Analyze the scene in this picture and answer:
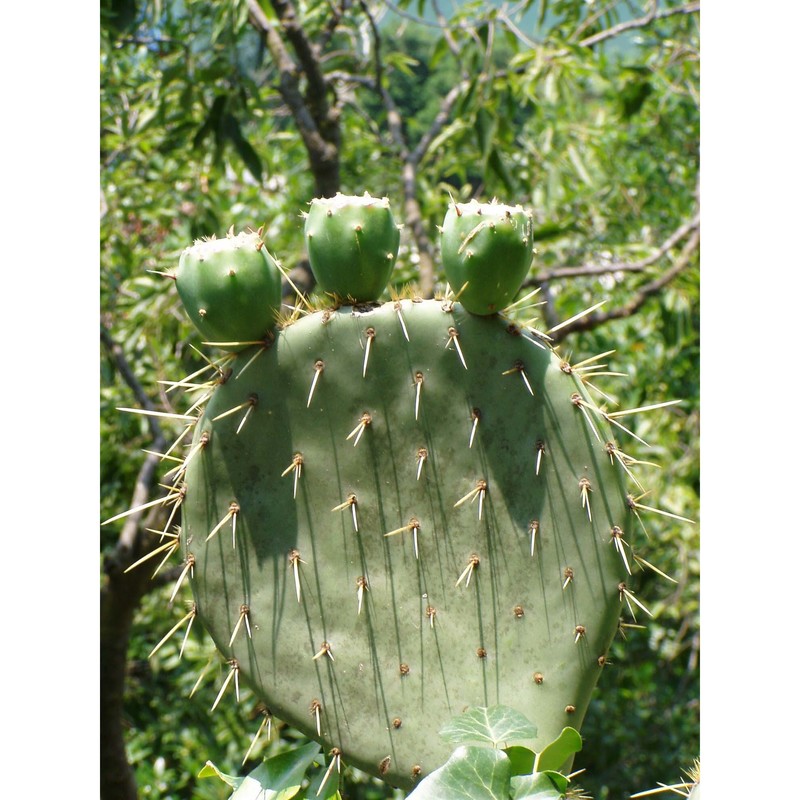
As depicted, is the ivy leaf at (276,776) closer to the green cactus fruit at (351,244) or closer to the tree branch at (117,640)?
the green cactus fruit at (351,244)

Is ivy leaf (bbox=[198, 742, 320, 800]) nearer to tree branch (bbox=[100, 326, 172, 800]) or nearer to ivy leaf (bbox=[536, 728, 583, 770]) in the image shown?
ivy leaf (bbox=[536, 728, 583, 770])

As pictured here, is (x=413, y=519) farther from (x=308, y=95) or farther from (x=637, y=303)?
(x=637, y=303)

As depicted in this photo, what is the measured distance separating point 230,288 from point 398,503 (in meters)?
0.25

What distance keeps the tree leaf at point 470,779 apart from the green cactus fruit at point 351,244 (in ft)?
1.34

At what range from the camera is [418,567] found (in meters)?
0.86

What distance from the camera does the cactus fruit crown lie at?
0.84 m

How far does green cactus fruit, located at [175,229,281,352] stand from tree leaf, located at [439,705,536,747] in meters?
0.38

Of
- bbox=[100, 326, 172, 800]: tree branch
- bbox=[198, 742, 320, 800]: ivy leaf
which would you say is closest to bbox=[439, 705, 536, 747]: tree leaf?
bbox=[198, 742, 320, 800]: ivy leaf

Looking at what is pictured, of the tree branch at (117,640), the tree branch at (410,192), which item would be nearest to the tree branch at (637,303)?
the tree branch at (410,192)

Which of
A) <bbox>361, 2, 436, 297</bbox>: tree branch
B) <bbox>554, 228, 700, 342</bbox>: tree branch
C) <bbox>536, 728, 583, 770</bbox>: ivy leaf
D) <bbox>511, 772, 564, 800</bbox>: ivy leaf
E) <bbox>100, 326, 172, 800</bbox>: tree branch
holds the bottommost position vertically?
<bbox>100, 326, 172, 800</bbox>: tree branch

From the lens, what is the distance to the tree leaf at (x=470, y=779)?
71 cm

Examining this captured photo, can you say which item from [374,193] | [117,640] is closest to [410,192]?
[374,193]
